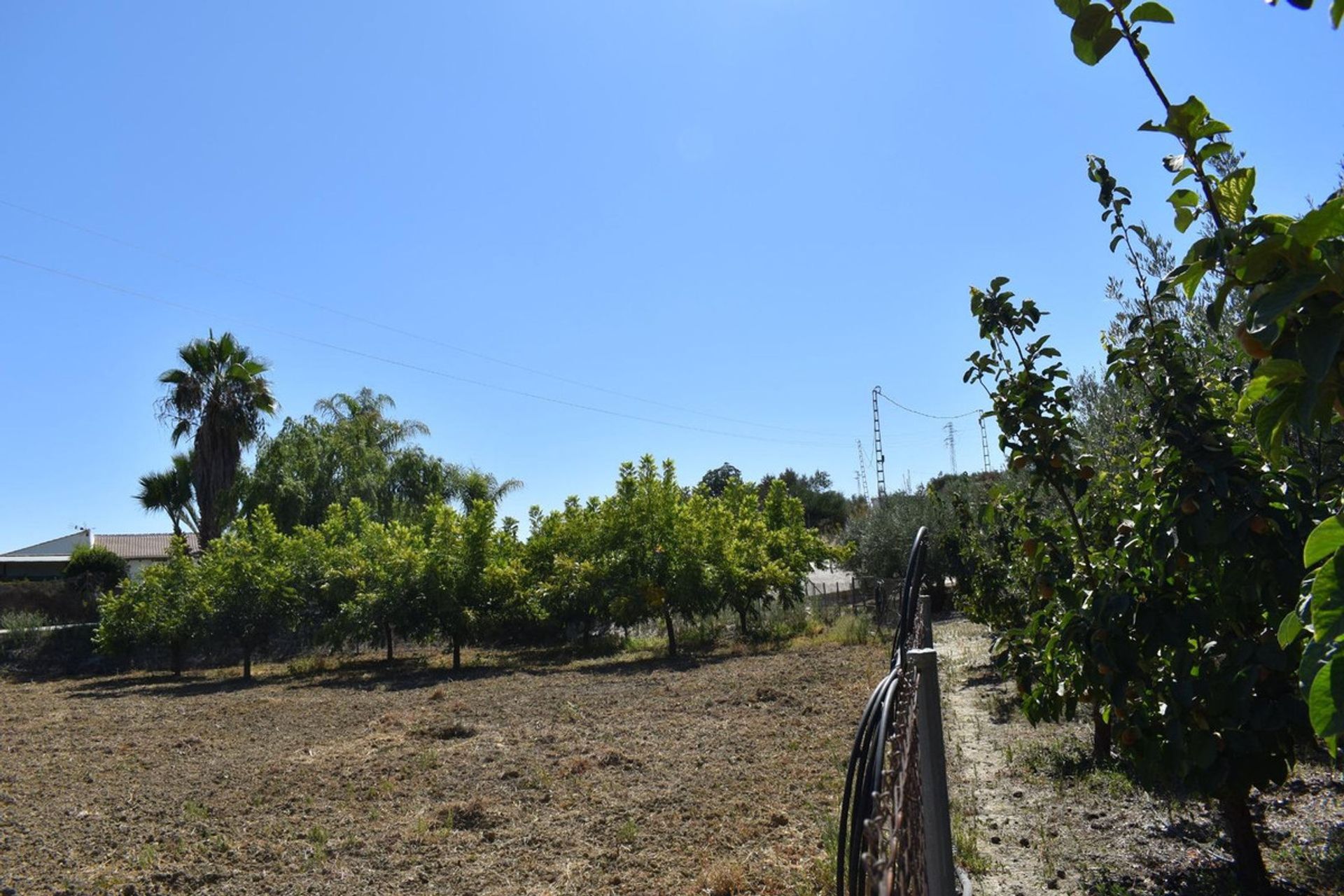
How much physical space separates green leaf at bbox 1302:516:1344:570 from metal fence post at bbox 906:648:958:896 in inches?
26.2

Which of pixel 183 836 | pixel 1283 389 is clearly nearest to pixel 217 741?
pixel 183 836

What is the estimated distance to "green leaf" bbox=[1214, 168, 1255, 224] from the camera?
4.21 feet

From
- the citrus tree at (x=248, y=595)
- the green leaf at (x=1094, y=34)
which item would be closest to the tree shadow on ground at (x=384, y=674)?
the citrus tree at (x=248, y=595)

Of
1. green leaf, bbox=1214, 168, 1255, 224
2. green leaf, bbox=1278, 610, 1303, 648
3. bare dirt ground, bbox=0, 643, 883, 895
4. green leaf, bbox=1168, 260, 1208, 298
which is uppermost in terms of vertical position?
green leaf, bbox=1214, 168, 1255, 224

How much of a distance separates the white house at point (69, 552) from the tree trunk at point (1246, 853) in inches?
1533

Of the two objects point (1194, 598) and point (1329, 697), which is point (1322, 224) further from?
point (1194, 598)

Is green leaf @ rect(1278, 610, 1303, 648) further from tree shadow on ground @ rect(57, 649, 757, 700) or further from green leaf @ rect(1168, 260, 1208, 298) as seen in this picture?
tree shadow on ground @ rect(57, 649, 757, 700)

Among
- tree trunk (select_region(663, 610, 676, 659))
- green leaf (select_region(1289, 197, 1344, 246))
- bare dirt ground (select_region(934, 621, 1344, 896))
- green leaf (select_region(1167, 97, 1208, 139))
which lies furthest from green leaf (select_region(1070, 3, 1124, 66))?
tree trunk (select_region(663, 610, 676, 659))

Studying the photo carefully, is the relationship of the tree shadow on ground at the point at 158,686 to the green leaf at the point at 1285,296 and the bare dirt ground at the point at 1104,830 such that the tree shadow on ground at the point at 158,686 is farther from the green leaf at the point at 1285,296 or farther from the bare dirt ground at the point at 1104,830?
the green leaf at the point at 1285,296

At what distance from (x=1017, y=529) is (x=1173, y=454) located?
5.09 feet

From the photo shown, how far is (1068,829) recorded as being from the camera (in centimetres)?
438

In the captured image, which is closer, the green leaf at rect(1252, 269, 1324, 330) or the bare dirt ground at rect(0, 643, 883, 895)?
the green leaf at rect(1252, 269, 1324, 330)

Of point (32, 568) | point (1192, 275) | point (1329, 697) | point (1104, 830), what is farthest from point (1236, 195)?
point (32, 568)

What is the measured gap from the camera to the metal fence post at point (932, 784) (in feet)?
4.81
